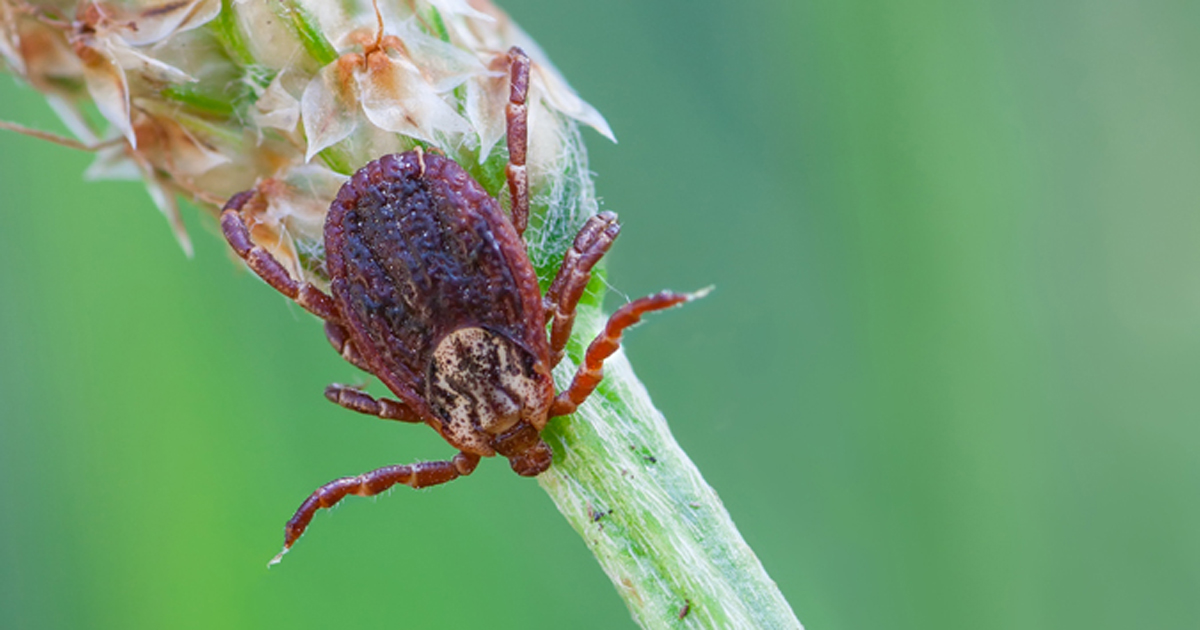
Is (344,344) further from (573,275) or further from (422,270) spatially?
(573,275)

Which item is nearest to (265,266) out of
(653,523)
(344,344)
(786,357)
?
(344,344)

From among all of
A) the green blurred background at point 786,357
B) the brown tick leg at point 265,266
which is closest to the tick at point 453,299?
the brown tick leg at point 265,266

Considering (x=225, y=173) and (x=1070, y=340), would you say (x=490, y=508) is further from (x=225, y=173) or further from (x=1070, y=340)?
(x=1070, y=340)

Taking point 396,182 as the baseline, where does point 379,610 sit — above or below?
below

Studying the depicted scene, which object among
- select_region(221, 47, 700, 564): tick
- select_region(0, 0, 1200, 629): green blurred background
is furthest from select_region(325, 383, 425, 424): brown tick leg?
select_region(0, 0, 1200, 629): green blurred background

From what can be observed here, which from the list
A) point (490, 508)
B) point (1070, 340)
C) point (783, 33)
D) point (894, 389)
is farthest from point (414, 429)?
point (1070, 340)

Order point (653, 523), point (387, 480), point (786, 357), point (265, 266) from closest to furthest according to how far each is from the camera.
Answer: point (653, 523) → point (265, 266) → point (387, 480) → point (786, 357)
